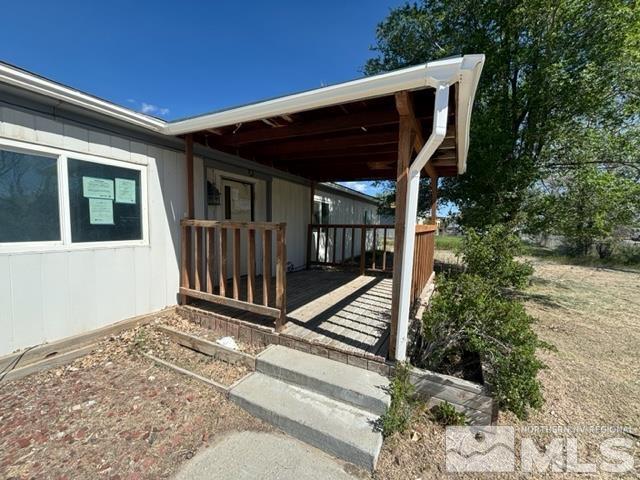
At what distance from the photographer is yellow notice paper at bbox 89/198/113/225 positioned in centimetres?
283

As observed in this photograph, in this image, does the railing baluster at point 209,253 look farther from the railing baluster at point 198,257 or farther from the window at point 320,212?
the window at point 320,212

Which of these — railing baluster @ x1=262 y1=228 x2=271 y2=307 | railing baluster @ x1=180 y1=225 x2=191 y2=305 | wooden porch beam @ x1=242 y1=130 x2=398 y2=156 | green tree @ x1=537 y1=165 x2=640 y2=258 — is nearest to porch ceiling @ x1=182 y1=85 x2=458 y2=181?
wooden porch beam @ x1=242 y1=130 x2=398 y2=156

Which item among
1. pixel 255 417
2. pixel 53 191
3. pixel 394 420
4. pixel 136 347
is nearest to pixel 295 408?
pixel 255 417

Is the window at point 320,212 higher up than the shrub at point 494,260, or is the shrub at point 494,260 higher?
the window at point 320,212

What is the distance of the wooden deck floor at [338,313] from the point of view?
276 cm

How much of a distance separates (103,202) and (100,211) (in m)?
0.10

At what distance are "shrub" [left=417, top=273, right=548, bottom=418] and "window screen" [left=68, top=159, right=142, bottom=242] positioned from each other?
137 inches

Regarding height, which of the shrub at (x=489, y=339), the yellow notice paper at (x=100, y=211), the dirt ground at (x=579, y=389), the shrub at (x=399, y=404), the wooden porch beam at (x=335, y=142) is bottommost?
the dirt ground at (x=579, y=389)

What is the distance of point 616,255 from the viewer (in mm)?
12203

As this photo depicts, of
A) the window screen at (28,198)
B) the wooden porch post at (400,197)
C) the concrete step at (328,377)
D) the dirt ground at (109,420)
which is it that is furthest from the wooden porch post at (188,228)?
the wooden porch post at (400,197)

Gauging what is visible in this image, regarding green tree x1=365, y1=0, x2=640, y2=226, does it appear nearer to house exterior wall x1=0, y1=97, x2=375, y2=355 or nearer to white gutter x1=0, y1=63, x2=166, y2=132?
house exterior wall x1=0, y1=97, x2=375, y2=355

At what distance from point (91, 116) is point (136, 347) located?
2507mm

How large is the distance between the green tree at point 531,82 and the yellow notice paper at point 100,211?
6.94m

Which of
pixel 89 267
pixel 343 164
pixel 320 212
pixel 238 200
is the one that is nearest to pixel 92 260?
pixel 89 267
